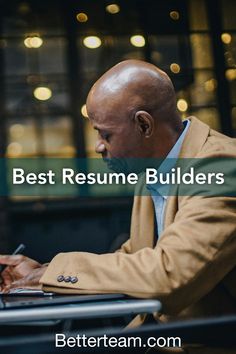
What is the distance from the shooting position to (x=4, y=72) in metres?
5.26

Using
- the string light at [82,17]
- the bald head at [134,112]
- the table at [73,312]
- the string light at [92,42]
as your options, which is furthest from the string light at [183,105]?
the table at [73,312]

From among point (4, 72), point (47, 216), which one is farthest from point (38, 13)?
point (47, 216)

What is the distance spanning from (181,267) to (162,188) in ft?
1.36

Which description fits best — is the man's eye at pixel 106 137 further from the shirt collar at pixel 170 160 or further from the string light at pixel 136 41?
the string light at pixel 136 41

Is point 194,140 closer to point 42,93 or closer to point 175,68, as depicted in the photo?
point 175,68

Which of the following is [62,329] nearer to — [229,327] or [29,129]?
[229,327]

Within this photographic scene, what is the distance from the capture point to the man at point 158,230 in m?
1.41

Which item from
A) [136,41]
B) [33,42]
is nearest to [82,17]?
[136,41]

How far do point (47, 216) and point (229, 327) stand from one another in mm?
4194

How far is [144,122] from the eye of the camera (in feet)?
5.36

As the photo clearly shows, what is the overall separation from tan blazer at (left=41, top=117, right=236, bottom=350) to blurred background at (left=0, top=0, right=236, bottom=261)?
3.19 m

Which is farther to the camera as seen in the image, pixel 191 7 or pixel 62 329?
pixel 191 7

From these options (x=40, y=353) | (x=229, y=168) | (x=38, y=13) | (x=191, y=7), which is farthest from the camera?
(x=38, y=13)

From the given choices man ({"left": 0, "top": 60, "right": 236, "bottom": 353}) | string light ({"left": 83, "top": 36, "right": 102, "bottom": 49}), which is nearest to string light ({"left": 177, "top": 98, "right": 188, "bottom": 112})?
string light ({"left": 83, "top": 36, "right": 102, "bottom": 49})
